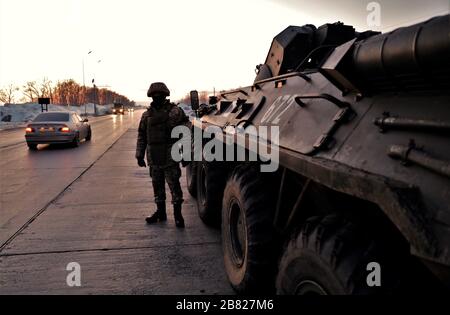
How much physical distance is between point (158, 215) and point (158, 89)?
171 centimetres

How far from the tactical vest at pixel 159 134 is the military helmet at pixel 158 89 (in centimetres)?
18

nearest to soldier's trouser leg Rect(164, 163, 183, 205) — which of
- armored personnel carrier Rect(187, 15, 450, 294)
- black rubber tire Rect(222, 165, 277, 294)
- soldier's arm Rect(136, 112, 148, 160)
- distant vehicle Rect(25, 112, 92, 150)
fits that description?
soldier's arm Rect(136, 112, 148, 160)

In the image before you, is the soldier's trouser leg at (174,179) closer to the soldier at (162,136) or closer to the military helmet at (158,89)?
the soldier at (162,136)

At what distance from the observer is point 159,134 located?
204 inches

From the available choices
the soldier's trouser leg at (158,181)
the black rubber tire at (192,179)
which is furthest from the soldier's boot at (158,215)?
the black rubber tire at (192,179)

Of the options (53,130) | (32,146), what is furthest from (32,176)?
(32,146)

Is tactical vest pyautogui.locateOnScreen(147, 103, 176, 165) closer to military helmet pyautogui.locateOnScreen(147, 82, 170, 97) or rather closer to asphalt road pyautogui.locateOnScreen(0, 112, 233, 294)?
military helmet pyautogui.locateOnScreen(147, 82, 170, 97)

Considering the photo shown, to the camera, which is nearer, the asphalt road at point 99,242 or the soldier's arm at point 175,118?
the asphalt road at point 99,242

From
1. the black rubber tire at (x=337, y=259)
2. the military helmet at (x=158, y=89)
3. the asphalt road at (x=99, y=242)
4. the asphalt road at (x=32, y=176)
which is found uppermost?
the military helmet at (x=158, y=89)

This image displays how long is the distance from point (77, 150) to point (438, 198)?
1363 cm

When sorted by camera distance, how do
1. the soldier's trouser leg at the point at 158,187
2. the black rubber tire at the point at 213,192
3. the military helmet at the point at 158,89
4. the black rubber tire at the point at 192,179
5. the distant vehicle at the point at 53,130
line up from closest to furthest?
the black rubber tire at the point at 213,192, the military helmet at the point at 158,89, the soldier's trouser leg at the point at 158,187, the black rubber tire at the point at 192,179, the distant vehicle at the point at 53,130

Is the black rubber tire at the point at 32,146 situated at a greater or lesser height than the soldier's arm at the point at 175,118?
lesser

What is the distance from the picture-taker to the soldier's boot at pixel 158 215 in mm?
5375

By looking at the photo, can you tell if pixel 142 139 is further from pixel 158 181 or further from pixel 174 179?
pixel 174 179
